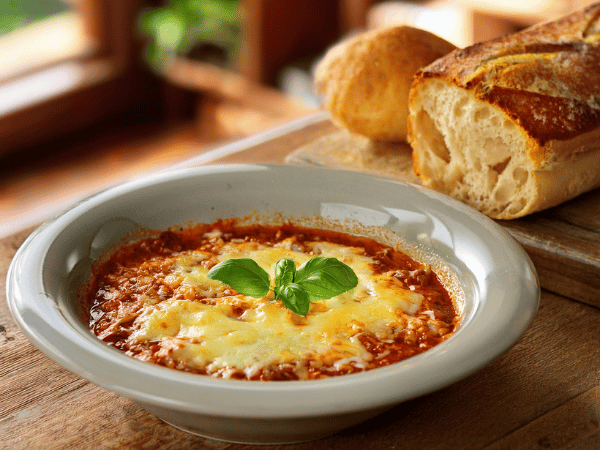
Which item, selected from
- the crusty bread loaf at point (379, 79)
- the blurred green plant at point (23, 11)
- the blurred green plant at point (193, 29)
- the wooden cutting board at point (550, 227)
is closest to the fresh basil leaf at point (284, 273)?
the wooden cutting board at point (550, 227)

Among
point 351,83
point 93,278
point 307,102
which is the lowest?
point 307,102

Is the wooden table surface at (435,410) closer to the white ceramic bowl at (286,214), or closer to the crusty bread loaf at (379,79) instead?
the white ceramic bowl at (286,214)

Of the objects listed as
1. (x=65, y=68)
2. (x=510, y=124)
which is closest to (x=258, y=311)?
(x=510, y=124)

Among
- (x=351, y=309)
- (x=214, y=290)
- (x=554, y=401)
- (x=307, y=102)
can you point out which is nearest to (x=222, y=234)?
(x=214, y=290)

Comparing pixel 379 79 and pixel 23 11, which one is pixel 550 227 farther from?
pixel 23 11

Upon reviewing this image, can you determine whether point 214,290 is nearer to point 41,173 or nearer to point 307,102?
point 307,102
